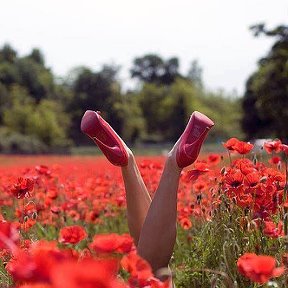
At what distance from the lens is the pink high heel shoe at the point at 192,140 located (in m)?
2.90

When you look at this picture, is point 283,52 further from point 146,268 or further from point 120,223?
point 146,268

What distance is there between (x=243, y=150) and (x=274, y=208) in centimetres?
34

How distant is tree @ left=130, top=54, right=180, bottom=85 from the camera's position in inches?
2972

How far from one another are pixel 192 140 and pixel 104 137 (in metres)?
0.46

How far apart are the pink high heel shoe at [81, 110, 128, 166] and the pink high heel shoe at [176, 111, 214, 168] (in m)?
0.30

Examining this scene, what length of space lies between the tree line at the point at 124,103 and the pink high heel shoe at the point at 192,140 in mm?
16175

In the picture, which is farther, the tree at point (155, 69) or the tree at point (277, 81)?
the tree at point (155, 69)

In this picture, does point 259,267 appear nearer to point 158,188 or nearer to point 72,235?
point 72,235

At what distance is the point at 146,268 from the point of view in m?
1.54

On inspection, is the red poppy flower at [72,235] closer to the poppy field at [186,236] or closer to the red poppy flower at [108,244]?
the poppy field at [186,236]

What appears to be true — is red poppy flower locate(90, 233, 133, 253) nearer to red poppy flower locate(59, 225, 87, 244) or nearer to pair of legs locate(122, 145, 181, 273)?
red poppy flower locate(59, 225, 87, 244)

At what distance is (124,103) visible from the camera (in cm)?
5184

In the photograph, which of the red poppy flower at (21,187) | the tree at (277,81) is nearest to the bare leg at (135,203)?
the red poppy flower at (21,187)

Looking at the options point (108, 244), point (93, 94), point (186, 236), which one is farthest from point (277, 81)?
point (93, 94)
